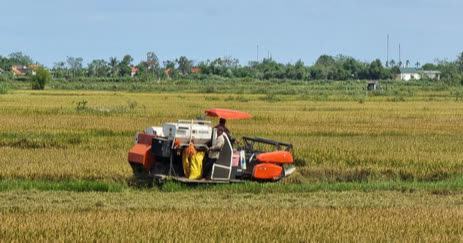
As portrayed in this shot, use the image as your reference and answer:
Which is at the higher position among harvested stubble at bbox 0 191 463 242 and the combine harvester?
the combine harvester

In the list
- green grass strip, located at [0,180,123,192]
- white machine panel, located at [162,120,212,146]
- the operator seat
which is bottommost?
green grass strip, located at [0,180,123,192]

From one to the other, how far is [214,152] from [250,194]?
1.27 metres

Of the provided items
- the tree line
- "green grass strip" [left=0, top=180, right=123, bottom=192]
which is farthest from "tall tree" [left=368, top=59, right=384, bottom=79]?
"green grass strip" [left=0, top=180, right=123, bottom=192]

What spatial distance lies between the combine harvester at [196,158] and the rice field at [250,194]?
35 cm

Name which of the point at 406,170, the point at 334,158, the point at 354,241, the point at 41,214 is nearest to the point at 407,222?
the point at 354,241

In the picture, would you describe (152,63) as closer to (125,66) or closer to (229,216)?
(125,66)

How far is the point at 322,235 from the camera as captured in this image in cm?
924

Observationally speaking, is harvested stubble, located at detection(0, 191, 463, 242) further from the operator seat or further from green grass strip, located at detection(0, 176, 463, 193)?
the operator seat

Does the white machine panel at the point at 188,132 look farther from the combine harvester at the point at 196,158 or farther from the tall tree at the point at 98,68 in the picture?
the tall tree at the point at 98,68

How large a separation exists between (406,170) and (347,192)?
10.9 ft

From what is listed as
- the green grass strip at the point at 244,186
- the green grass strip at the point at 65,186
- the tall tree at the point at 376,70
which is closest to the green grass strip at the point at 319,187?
the green grass strip at the point at 244,186

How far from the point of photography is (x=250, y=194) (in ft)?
44.7

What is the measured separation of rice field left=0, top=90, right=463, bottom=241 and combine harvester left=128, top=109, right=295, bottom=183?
1.15 feet

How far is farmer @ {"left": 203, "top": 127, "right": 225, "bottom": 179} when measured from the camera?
1427 centimetres
